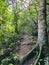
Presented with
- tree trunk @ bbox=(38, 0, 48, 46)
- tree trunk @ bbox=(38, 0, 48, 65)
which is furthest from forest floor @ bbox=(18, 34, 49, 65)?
tree trunk @ bbox=(38, 0, 48, 46)

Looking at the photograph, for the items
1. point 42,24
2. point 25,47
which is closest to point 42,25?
point 42,24

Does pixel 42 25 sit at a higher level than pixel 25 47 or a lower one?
higher

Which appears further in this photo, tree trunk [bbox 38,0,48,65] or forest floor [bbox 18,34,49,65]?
forest floor [bbox 18,34,49,65]

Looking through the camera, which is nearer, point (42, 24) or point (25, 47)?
point (42, 24)

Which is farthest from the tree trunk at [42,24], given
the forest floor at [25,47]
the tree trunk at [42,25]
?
the forest floor at [25,47]

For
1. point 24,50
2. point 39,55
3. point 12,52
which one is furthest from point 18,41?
point 39,55

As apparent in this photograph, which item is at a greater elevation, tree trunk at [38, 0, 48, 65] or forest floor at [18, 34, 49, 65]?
tree trunk at [38, 0, 48, 65]

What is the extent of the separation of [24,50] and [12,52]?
110cm

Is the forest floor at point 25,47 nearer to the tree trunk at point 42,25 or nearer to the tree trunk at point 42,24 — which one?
the tree trunk at point 42,25

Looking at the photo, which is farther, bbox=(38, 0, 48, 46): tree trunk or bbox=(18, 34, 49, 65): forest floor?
bbox=(18, 34, 49, 65): forest floor

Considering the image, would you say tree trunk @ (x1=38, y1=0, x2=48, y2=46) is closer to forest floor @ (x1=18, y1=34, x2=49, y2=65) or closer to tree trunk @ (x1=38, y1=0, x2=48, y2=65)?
tree trunk @ (x1=38, y1=0, x2=48, y2=65)

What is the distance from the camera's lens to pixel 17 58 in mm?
10438

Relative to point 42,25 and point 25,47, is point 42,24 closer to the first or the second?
point 42,25

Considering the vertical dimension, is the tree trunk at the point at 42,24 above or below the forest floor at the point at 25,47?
above
